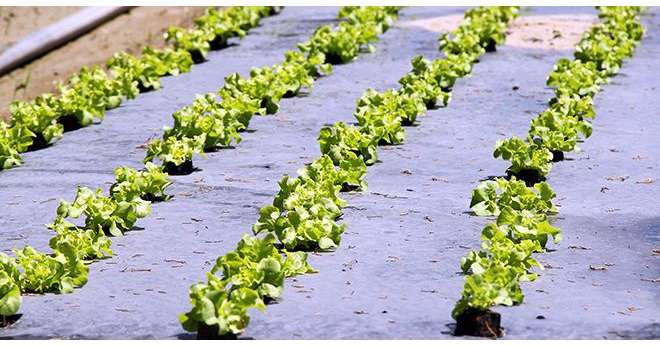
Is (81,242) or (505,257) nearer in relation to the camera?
(505,257)

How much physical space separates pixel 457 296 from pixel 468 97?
4.64 meters

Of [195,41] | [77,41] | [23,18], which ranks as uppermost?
[23,18]

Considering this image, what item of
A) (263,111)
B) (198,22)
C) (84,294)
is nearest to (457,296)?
(84,294)

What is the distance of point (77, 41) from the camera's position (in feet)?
42.7

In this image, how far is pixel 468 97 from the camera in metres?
10.4

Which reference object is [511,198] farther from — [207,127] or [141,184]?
[207,127]

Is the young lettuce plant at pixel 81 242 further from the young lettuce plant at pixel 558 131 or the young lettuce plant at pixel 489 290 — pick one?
the young lettuce plant at pixel 558 131

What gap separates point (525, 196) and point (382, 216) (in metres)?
0.79

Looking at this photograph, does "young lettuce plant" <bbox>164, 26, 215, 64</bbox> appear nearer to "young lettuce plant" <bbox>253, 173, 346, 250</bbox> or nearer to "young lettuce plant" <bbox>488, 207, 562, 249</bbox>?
"young lettuce plant" <bbox>253, 173, 346, 250</bbox>

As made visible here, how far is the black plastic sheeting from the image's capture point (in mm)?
5645

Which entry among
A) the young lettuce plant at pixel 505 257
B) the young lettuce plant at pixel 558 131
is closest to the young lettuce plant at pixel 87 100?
the young lettuce plant at pixel 558 131

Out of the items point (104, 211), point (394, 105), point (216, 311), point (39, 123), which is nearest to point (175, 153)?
point (104, 211)

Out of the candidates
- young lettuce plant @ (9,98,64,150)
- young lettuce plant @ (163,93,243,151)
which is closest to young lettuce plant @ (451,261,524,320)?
young lettuce plant @ (163,93,243,151)

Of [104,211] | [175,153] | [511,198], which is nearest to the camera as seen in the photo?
[104,211]
